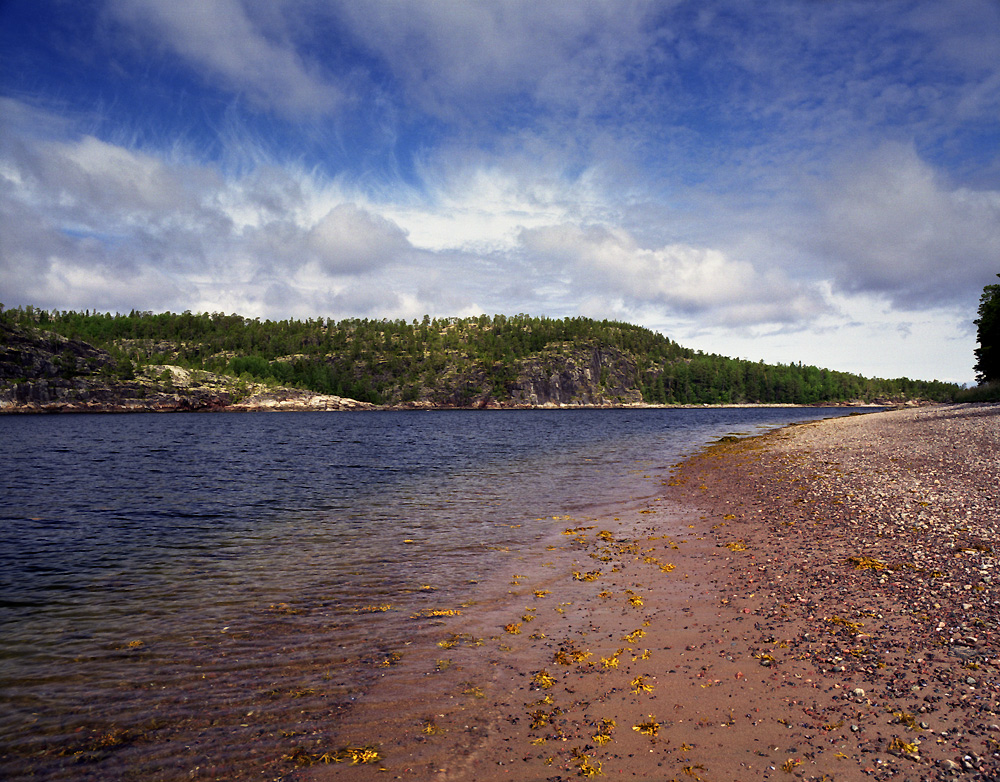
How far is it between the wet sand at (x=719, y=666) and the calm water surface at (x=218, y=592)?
1485mm

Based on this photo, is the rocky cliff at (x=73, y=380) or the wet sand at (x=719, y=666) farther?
the rocky cliff at (x=73, y=380)

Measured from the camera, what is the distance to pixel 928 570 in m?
12.3

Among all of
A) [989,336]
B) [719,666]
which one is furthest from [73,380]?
[989,336]

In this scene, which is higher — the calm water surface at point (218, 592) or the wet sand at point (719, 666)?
the wet sand at point (719, 666)

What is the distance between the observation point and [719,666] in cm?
952

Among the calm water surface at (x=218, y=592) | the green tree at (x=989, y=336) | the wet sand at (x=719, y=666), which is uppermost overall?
the green tree at (x=989, y=336)

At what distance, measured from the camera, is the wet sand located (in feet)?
23.1

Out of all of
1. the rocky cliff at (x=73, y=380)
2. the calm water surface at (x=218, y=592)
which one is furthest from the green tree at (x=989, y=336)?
the rocky cliff at (x=73, y=380)

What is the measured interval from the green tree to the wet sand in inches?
3514

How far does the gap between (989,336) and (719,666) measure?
109 metres

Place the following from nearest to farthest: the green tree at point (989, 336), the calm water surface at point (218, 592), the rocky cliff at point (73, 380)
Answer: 1. the calm water surface at point (218, 592)
2. the green tree at point (989, 336)
3. the rocky cliff at point (73, 380)

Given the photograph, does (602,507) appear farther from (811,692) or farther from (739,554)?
(811,692)

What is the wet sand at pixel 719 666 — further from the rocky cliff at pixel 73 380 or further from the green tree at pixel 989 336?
the rocky cliff at pixel 73 380

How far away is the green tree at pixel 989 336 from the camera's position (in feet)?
268
